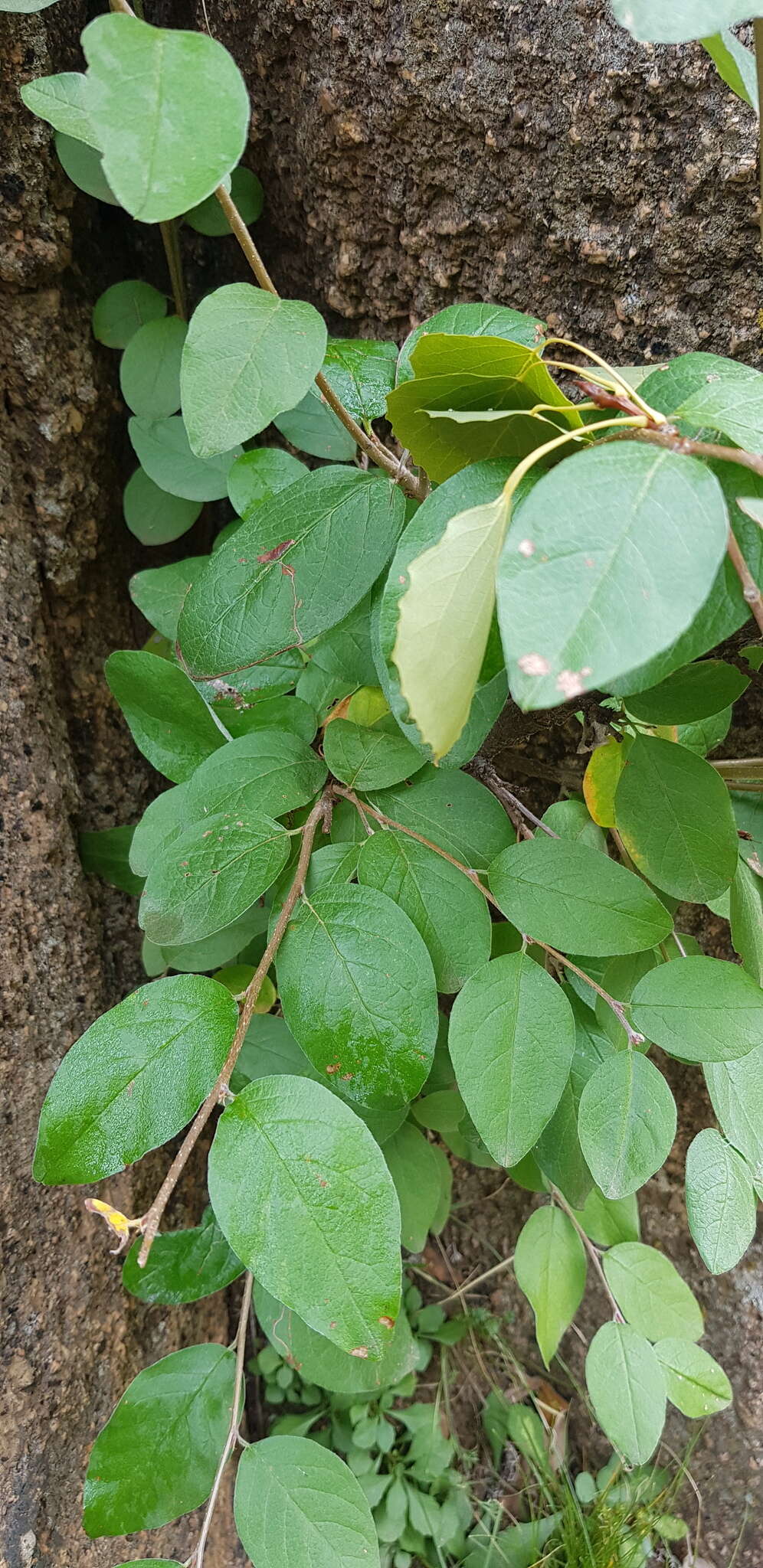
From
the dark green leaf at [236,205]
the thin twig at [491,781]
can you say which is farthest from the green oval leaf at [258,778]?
the dark green leaf at [236,205]

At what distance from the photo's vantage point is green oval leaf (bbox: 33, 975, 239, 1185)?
1.36 ft

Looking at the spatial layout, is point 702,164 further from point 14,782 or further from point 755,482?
point 14,782

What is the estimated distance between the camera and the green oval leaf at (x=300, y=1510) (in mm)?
457

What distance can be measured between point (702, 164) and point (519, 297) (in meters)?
0.14

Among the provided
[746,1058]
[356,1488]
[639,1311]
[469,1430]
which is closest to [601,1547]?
[469,1430]

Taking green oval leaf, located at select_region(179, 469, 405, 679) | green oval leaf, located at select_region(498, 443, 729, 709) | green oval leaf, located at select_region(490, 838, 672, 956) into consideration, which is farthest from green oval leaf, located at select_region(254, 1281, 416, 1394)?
green oval leaf, located at select_region(498, 443, 729, 709)

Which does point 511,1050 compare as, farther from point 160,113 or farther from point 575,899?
point 160,113

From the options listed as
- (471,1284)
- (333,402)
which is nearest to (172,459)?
(333,402)

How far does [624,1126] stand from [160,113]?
Result: 48 centimetres

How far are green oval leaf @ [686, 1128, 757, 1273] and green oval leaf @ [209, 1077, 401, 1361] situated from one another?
20cm

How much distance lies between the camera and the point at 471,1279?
108 cm

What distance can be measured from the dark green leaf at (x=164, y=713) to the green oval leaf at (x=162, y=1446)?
15.6 inches

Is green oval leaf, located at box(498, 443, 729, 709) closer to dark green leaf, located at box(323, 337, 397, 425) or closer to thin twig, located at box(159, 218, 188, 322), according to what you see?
dark green leaf, located at box(323, 337, 397, 425)

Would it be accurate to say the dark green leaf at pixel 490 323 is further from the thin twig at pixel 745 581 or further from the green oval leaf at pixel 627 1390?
the green oval leaf at pixel 627 1390
